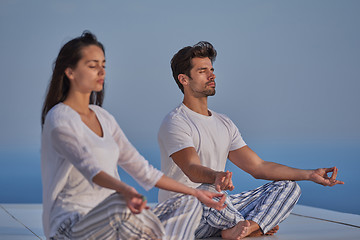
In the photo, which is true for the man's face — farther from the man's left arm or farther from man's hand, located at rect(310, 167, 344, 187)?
man's hand, located at rect(310, 167, 344, 187)

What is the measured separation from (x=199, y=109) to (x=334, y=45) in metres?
5.63

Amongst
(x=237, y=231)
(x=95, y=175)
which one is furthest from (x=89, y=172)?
(x=237, y=231)

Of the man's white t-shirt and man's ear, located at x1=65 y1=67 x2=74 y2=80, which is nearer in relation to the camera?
man's ear, located at x1=65 y1=67 x2=74 y2=80

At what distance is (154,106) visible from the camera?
331 inches

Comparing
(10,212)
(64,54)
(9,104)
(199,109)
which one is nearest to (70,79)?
(64,54)

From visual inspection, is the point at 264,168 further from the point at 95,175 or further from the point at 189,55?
the point at 95,175

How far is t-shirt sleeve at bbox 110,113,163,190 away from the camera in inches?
87.6

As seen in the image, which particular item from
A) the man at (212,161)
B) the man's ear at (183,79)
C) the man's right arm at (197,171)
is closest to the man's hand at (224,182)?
the man's right arm at (197,171)

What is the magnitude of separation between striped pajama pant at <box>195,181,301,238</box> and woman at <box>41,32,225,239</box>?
69cm

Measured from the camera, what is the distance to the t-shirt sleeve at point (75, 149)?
199 centimetres

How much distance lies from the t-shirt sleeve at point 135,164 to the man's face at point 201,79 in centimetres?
106

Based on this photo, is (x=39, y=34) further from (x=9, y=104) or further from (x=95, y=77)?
(x=95, y=77)

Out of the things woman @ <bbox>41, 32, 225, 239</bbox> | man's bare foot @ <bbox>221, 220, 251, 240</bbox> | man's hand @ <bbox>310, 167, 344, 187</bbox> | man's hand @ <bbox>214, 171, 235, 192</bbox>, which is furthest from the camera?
man's hand @ <bbox>310, 167, 344, 187</bbox>

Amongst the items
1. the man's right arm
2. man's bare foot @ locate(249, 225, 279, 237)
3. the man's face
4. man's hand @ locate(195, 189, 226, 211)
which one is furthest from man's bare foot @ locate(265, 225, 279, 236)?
man's hand @ locate(195, 189, 226, 211)
